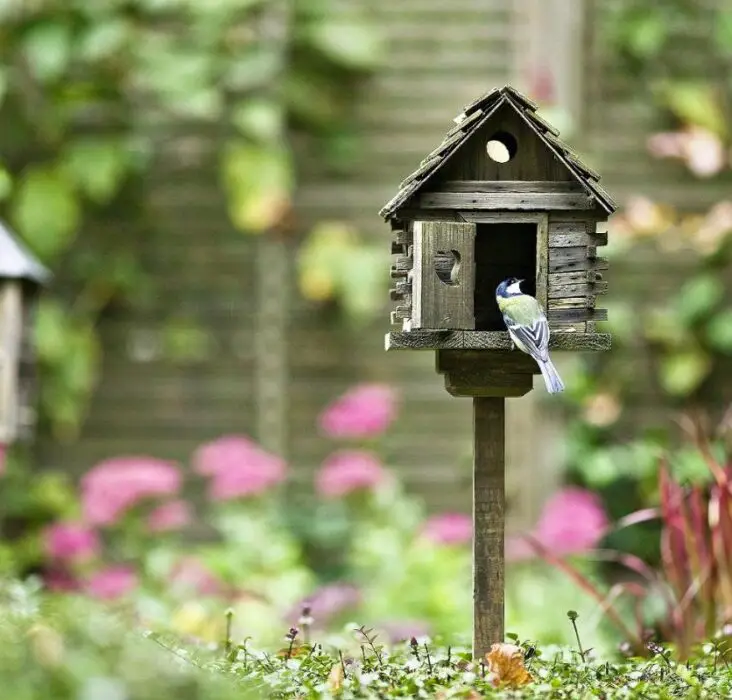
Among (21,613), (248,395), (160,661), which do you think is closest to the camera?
(160,661)

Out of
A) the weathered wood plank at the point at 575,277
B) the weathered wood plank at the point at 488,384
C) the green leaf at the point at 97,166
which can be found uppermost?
the green leaf at the point at 97,166

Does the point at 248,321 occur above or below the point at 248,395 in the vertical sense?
above

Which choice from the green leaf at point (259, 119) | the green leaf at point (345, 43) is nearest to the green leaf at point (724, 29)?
the green leaf at point (345, 43)

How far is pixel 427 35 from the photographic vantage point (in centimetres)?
534

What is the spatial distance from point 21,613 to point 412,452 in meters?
2.96

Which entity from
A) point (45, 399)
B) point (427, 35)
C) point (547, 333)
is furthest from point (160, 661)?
point (427, 35)

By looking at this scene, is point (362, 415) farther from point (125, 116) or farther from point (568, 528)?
point (125, 116)

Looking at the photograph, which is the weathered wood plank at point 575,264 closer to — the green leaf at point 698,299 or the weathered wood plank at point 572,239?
the weathered wood plank at point 572,239

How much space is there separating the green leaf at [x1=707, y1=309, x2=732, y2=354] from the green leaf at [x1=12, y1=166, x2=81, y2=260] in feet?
9.81

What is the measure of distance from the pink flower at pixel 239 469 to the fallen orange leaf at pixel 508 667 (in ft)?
8.50

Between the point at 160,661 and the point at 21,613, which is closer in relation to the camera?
the point at 160,661

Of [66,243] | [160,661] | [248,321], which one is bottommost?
[160,661]

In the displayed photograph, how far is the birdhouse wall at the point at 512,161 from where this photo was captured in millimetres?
2277

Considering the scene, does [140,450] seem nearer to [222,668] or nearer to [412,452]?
[412,452]
